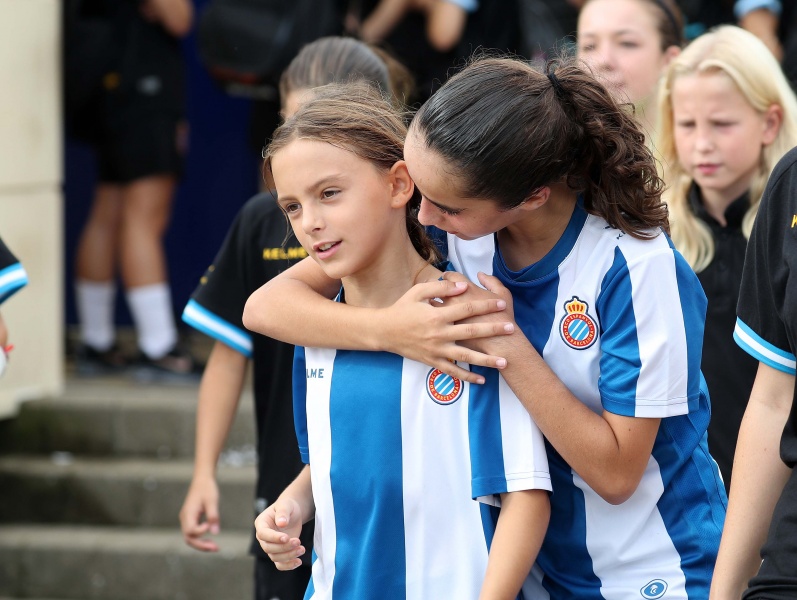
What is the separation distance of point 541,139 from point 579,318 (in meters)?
0.33

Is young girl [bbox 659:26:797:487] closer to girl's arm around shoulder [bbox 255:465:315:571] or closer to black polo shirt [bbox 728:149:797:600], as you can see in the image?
black polo shirt [bbox 728:149:797:600]

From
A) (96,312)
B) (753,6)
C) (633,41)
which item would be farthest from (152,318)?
(753,6)

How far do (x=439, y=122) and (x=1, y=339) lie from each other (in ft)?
4.66

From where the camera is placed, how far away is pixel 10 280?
323 centimetres

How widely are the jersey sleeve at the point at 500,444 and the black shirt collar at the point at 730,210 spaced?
1.35 meters

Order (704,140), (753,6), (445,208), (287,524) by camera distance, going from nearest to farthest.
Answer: (445,208), (287,524), (704,140), (753,6)

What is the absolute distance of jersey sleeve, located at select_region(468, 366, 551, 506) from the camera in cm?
208

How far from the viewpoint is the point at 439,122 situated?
6.98 ft

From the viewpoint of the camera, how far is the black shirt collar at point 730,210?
10.6ft

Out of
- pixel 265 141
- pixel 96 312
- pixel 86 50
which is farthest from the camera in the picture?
pixel 96 312

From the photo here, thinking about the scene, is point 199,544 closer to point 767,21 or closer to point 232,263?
point 232,263

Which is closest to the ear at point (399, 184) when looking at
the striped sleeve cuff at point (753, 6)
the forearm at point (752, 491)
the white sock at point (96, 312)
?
the forearm at point (752, 491)

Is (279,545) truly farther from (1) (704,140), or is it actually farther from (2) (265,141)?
(2) (265,141)

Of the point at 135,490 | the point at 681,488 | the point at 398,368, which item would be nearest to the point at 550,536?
the point at 681,488
